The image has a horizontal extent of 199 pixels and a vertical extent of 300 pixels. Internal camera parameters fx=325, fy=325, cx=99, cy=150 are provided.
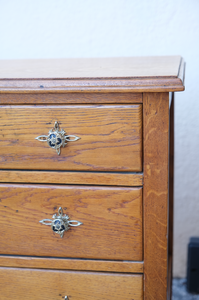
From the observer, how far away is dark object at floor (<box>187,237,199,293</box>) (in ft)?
3.93

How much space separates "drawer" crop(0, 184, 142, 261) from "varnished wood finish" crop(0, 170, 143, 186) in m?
0.01

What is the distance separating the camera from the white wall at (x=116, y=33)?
45.0 inches

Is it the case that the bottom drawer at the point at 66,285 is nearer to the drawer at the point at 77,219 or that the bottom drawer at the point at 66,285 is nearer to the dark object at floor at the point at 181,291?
the drawer at the point at 77,219

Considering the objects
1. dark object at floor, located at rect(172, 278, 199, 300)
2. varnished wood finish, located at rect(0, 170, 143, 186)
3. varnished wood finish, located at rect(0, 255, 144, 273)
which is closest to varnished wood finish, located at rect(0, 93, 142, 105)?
varnished wood finish, located at rect(0, 170, 143, 186)

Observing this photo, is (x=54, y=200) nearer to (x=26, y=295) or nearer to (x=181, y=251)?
(x=26, y=295)

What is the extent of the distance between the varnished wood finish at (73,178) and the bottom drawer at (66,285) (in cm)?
20

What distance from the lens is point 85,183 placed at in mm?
648

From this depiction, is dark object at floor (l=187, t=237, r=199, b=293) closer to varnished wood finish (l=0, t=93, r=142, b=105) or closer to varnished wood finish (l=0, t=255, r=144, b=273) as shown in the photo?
varnished wood finish (l=0, t=255, r=144, b=273)

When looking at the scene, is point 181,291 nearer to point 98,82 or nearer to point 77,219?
point 77,219

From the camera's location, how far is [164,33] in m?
1.16

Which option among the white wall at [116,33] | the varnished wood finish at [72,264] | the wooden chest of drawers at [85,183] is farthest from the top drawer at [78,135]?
the white wall at [116,33]

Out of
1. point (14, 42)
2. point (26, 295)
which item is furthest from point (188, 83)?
point (26, 295)

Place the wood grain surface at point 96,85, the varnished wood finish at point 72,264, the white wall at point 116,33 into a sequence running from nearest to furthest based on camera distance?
the wood grain surface at point 96,85, the varnished wood finish at point 72,264, the white wall at point 116,33

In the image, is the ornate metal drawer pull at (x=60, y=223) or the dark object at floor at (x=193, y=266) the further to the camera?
the dark object at floor at (x=193, y=266)
